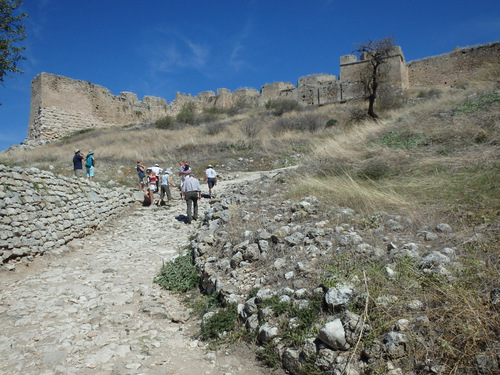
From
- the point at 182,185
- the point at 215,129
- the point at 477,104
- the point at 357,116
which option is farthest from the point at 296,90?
the point at 182,185

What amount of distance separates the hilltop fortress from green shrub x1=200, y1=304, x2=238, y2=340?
2302cm

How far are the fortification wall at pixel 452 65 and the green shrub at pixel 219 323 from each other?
1173 inches

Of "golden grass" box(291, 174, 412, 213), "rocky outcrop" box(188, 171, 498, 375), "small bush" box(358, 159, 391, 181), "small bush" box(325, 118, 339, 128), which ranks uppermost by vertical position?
"small bush" box(325, 118, 339, 128)

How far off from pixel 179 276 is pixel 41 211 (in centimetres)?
405

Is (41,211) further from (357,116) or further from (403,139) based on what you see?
(357,116)

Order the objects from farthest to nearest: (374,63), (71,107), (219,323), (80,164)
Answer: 1. (71,107)
2. (374,63)
3. (80,164)
4. (219,323)

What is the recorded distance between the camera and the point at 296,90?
105 feet

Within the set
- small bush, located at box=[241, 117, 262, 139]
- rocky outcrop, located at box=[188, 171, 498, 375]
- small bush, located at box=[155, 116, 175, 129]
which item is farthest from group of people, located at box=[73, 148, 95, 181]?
small bush, located at box=[155, 116, 175, 129]

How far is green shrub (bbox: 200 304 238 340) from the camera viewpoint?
373 centimetres

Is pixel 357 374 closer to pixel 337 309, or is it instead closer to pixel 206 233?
pixel 337 309

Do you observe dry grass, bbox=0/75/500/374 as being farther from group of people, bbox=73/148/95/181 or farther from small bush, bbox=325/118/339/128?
small bush, bbox=325/118/339/128

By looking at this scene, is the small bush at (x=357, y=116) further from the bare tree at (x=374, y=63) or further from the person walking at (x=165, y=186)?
the person walking at (x=165, y=186)

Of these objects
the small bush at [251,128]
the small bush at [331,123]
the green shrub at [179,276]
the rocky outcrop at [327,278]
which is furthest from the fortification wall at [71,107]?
the rocky outcrop at [327,278]

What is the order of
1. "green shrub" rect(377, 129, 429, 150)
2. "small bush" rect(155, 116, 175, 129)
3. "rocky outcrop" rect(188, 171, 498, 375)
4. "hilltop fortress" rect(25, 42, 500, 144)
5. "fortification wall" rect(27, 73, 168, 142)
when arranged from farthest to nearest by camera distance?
"small bush" rect(155, 116, 175, 129) < "fortification wall" rect(27, 73, 168, 142) < "hilltop fortress" rect(25, 42, 500, 144) < "green shrub" rect(377, 129, 429, 150) < "rocky outcrop" rect(188, 171, 498, 375)
